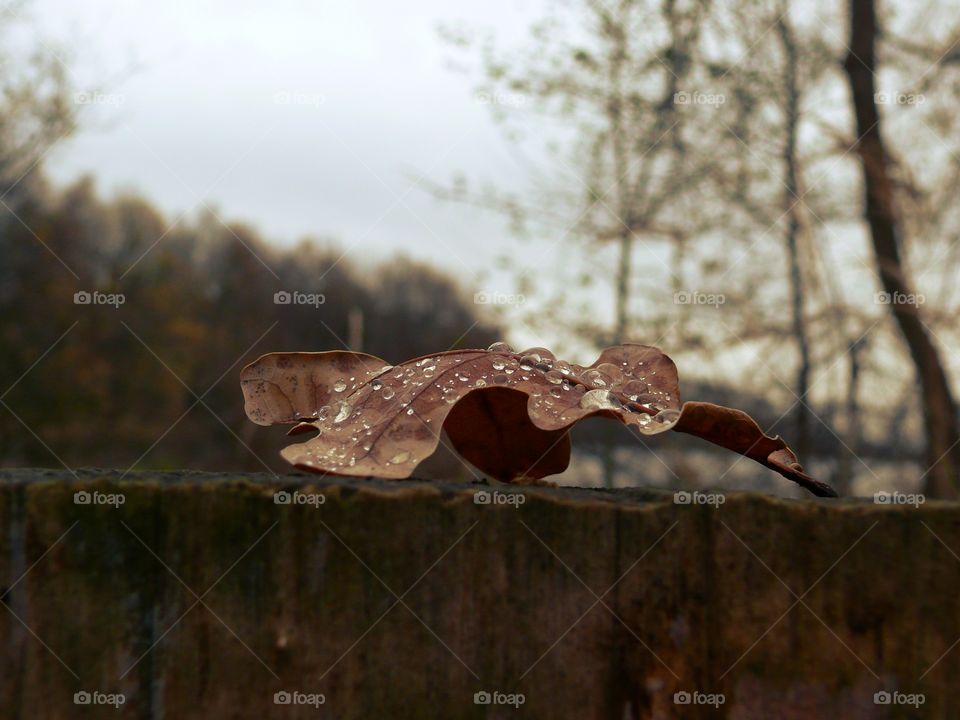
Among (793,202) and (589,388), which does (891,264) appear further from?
(589,388)

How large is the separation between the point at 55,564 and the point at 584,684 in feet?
2.23

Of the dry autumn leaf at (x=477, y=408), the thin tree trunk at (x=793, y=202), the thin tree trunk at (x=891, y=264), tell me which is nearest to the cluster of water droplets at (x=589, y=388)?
the dry autumn leaf at (x=477, y=408)

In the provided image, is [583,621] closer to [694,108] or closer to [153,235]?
[694,108]

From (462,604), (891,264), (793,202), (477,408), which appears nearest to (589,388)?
(477,408)

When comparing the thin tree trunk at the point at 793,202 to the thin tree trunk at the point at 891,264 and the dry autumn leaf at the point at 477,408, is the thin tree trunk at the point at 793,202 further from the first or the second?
the dry autumn leaf at the point at 477,408

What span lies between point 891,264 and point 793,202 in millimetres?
1179

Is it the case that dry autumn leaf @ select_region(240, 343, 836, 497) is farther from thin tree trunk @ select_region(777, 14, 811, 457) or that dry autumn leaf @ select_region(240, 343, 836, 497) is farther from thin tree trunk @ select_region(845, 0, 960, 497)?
thin tree trunk @ select_region(777, 14, 811, 457)

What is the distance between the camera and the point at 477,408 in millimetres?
1206

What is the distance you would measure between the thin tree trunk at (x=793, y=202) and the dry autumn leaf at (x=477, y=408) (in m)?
5.72

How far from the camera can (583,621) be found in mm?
1007

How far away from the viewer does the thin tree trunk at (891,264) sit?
5.40 metres

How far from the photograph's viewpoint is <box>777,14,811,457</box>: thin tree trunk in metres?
6.54

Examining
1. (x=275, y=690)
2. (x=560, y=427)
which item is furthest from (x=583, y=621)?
(x=275, y=690)

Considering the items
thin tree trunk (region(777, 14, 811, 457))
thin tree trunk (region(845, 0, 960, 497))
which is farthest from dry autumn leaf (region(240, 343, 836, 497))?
thin tree trunk (region(777, 14, 811, 457))
